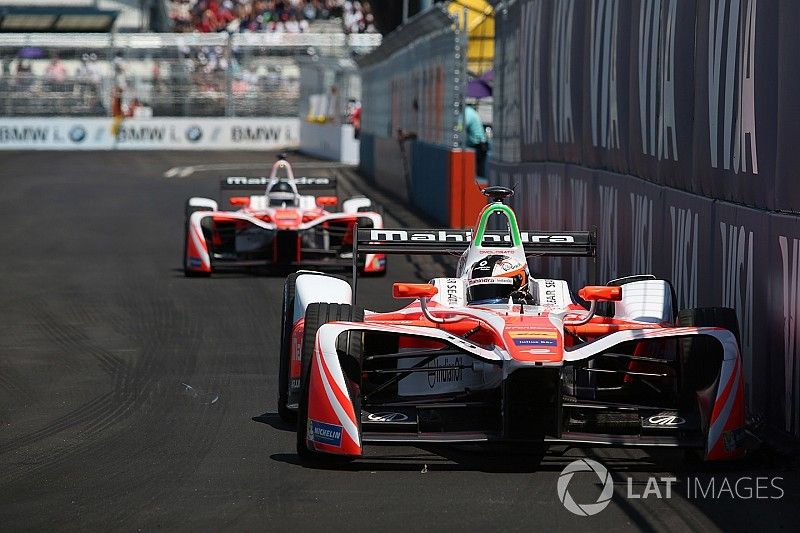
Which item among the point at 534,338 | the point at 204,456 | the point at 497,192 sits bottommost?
the point at 204,456

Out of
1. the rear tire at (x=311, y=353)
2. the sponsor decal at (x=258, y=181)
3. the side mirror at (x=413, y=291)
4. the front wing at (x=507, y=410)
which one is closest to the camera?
the front wing at (x=507, y=410)

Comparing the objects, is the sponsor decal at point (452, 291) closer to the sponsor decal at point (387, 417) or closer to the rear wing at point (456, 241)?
the rear wing at point (456, 241)

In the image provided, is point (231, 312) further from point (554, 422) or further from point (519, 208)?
point (554, 422)

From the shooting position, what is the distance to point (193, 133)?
159ft

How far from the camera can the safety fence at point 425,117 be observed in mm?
20406

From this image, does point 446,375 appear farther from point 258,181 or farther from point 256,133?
point 256,133

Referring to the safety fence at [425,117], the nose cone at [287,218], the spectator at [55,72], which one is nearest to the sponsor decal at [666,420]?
the nose cone at [287,218]

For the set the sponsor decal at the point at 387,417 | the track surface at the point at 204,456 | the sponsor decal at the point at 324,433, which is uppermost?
the sponsor decal at the point at 387,417

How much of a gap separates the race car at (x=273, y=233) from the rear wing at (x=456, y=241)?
6193 millimetres

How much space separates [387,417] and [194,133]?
4275 cm

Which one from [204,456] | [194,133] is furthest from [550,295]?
[194,133]

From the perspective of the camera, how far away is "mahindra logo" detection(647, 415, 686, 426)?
652 cm

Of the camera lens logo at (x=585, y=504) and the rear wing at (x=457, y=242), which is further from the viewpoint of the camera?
the rear wing at (x=457, y=242)

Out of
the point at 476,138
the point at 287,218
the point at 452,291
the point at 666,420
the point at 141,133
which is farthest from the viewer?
the point at 141,133
